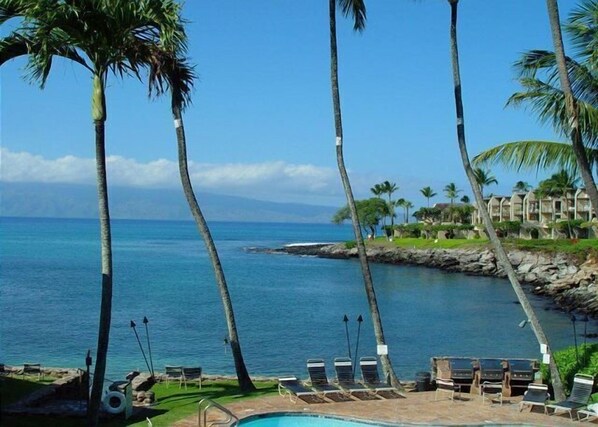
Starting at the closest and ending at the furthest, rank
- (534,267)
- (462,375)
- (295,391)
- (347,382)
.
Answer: (295,391) → (347,382) → (462,375) → (534,267)

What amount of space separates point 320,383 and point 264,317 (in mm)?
27404

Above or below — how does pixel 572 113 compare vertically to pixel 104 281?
above

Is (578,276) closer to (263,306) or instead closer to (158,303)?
(263,306)

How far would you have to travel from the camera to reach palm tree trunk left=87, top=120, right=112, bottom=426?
12.4 meters

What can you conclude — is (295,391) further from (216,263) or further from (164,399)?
(216,263)

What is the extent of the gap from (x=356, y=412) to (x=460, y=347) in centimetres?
2029

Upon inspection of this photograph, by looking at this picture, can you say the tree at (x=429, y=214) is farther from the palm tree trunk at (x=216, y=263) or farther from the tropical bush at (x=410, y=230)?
the palm tree trunk at (x=216, y=263)

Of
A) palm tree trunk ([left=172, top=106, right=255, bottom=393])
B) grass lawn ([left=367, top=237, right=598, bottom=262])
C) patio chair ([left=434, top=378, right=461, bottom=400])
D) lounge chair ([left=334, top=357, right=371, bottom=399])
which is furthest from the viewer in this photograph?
grass lawn ([left=367, top=237, right=598, bottom=262])

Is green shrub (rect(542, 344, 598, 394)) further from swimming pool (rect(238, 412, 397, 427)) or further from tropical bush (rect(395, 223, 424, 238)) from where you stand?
tropical bush (rect(395, 223, 424, 238))

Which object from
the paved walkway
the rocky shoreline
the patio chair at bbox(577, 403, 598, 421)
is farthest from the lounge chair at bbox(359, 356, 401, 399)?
the rocky shoreline

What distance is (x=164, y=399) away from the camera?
16562 millimetres

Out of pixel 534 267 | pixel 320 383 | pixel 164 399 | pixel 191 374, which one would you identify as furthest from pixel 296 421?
pixel 534 267

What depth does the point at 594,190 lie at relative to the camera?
14.3 meters

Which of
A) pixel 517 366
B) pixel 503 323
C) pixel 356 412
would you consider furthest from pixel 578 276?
pixel 356 412
